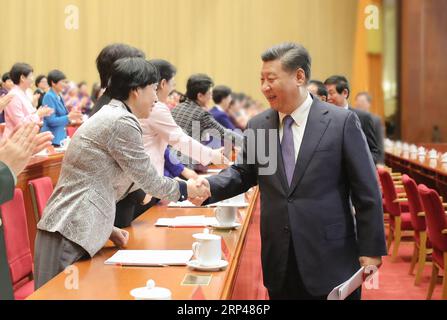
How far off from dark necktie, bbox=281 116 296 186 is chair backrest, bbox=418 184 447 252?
1888 mm

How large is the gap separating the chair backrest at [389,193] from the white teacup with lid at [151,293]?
153 inches

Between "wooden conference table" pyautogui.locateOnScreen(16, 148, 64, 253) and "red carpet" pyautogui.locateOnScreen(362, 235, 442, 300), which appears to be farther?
"red carpet" pyautogui.locateOnScreen(362, 235, 442, 300)

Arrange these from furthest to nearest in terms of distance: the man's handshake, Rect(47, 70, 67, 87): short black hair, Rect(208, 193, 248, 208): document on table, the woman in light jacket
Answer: Rect(47, 70, 67, 87): short black hair < Rect(208, 193, 248, 208): document on table < the man's handshake < the woman in light jacket

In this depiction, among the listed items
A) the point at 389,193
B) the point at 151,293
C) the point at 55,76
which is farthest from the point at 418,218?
the point at 55,76

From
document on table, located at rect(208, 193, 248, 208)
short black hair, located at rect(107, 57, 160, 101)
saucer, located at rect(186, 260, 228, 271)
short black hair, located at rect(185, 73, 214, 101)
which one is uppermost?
short black hair, located at rect(107, 57, 160, 101)

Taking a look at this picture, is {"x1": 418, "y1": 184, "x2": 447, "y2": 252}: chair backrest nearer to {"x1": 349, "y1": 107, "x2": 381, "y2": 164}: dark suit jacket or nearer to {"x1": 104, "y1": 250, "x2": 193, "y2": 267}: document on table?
{"x1": 349, "y1": 107, "x2": 381, "y2": 164}: dark suit jacket

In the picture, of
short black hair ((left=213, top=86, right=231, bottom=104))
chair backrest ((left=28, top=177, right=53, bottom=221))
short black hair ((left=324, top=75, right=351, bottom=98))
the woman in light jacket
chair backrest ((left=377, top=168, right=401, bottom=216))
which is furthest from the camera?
short black hair ((left=213, top=86, right=231, bottom=104))

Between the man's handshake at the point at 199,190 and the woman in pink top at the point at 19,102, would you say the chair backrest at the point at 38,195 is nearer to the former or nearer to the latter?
the man's handshake at the point at 199,190

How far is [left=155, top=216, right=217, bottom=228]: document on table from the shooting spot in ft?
9.48

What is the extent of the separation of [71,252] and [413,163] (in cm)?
556

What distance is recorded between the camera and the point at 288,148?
2.31 metres

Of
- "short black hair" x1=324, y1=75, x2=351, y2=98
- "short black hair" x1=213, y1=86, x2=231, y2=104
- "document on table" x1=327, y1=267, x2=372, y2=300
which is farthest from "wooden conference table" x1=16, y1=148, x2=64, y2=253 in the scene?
"short black hair" x1=213, y1=86, x2=231, y2=104
